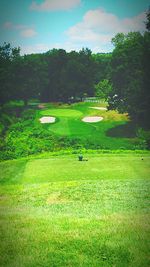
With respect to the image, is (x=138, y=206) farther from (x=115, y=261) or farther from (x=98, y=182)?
(x=115, y=261)

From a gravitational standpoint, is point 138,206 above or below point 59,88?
below

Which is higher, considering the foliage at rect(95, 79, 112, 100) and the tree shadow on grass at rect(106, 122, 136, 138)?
the foliage at rect(95, 79, 112, 100)

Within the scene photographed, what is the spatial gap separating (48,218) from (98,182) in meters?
6.23

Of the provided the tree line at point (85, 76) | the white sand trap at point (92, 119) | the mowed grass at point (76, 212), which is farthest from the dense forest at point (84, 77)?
the mowed grass at point (76, 212)

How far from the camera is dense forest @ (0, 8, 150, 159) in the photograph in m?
25.1

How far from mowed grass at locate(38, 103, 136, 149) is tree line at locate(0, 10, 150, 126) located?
0.90m

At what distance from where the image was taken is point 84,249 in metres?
8.00

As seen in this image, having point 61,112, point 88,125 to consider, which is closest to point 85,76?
point 61,112

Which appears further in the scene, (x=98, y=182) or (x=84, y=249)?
(x=98, y=182)

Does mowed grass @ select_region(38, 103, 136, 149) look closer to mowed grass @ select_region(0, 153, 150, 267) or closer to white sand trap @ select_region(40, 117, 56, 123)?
white sand trap @ select_region(40, 117, 56, 123)

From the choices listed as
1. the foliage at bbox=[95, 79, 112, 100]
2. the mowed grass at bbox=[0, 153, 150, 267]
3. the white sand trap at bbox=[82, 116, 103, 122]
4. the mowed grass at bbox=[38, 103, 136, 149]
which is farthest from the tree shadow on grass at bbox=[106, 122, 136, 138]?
the mowed grass at bbox=[0, 153, 150, 267]

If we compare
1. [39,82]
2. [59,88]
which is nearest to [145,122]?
[59,88]

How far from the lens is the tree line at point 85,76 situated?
987 inches

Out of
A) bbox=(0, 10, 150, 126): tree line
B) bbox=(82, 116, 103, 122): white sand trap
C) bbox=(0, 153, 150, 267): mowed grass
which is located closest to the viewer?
bbox=(0, 153, 150, 267): mowed grass
